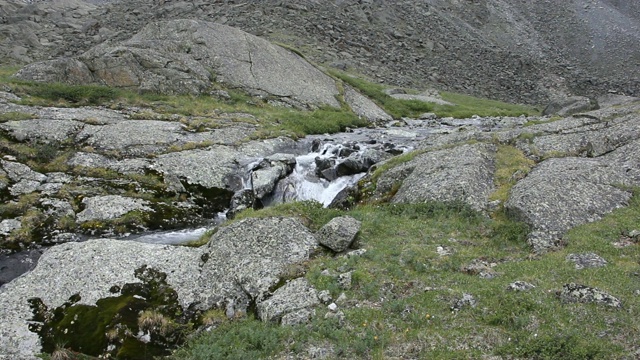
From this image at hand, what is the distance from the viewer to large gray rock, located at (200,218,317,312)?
16266 mm

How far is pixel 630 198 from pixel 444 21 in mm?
106686

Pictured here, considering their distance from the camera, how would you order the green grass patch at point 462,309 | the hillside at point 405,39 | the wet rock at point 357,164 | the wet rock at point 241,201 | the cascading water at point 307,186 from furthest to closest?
1. the hillside at point 405,39
2. the wet rock at point 357,164
3. the cascading water at point 307,186
4. the wet rock at point 241,201
5. the green grass patch at point 462,309

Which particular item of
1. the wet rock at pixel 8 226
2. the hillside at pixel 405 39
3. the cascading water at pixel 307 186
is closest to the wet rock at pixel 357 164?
the cascading water at pixel 307 186

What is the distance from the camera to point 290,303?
1488cm

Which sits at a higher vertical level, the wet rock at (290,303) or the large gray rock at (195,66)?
the wet rock at (290,303)

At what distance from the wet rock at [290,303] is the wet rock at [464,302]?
4.37 metres

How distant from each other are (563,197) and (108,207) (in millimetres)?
23119

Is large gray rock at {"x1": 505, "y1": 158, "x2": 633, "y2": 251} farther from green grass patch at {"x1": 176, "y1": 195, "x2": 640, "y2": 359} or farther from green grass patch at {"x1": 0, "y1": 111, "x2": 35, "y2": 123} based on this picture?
green grass patch at {"x1": 0, "y1": 111, "x2": 35, "y2": 123}

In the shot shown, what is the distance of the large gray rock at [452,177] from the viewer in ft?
72.2

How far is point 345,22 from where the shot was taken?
104750 millimetres

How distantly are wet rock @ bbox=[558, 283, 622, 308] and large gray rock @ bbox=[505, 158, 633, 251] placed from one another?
3881 mm

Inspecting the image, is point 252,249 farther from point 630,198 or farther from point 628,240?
point 630,198

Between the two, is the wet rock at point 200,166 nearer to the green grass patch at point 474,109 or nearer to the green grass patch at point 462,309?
the green grass patch at point 462,309

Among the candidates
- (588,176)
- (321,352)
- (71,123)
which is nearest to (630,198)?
(588,176)
